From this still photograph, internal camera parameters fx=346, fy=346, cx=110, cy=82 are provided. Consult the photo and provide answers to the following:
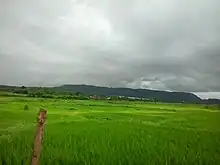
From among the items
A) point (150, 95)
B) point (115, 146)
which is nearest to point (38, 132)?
point (115, 146)

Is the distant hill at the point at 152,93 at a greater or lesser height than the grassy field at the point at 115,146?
greater

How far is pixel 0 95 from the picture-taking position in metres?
13.4

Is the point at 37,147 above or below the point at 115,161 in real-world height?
above

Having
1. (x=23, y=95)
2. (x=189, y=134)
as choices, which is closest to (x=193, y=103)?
(x=23, y=95)

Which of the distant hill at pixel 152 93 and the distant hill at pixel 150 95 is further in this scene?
the distant hill at pixel 152 93

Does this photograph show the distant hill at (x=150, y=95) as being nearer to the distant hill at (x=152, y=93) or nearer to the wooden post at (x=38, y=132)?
the distant hill at (x=152, y=93)

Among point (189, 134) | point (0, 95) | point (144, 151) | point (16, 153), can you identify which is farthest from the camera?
point (0, 95)

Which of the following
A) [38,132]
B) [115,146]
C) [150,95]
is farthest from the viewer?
[150,95]

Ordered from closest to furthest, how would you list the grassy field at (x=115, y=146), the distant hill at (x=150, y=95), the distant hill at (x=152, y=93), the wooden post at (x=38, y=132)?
the wooden post at (x=38, y=132) → the grassy field at (x=115, y=146) → the distant hill at (x=150, y=95) → the distant hill at (x=152, y=93)

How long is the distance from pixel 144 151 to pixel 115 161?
0.54 m

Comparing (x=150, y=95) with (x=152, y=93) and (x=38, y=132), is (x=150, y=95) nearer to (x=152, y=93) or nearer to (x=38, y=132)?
(x=152, y=93)

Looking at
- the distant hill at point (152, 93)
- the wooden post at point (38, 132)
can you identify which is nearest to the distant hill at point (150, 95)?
the distant hill at point (152, 93)

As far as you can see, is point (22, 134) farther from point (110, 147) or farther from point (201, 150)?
point (201, 150)

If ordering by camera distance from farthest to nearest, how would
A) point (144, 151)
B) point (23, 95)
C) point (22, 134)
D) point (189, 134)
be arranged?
point (23, 95), point (189, 134), point (22, 134), point (144, 151)
